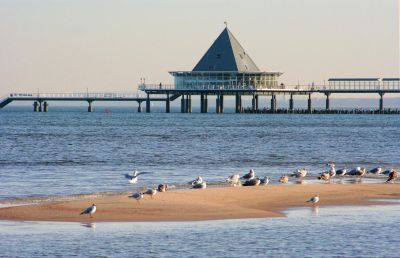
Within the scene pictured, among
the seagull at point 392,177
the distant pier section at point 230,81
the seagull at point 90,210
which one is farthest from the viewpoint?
the distant pier section at point 230,81

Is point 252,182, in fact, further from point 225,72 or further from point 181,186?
point 225,72

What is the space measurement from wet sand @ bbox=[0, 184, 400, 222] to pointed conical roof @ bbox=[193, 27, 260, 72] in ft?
466

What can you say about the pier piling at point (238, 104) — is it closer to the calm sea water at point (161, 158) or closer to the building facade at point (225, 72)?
the building facade at point (225, 72)

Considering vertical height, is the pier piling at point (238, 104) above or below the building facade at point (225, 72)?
below

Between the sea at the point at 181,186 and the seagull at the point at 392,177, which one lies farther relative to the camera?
the seagull at the point at 392,177

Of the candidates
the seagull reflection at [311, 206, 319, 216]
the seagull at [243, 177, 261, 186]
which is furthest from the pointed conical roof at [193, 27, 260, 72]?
the seagull reflection at [311, 206, 319, 216]

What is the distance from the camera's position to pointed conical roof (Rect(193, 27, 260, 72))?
18050cm

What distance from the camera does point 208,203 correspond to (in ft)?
106

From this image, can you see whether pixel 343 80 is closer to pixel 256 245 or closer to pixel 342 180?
pixel 342 180

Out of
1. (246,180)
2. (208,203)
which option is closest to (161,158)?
(246,180)

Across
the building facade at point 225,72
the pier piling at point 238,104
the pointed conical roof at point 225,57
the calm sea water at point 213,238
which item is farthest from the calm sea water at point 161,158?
the pier piling at point 238,104

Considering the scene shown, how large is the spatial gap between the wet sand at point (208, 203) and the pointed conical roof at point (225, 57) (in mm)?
142125

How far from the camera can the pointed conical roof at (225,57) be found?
592 feet

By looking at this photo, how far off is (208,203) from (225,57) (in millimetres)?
150672
